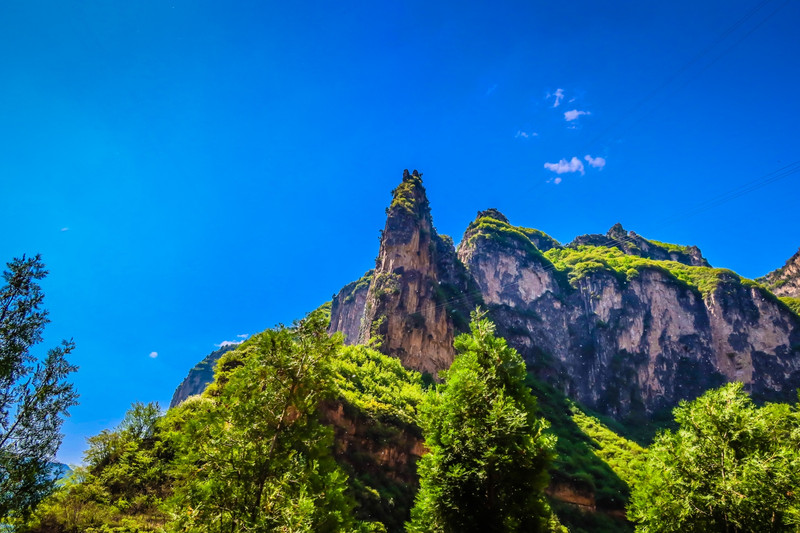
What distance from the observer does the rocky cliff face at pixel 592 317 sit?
2970 inches

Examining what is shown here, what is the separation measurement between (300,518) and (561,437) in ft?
187

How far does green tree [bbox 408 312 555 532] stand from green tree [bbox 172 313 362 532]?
12.3 feet

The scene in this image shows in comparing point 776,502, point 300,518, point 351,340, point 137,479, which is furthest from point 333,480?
point 351,340

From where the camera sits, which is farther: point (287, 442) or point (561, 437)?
point (561, 437)

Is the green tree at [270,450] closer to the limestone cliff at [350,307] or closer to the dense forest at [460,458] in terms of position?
the dense forest at [460,458]

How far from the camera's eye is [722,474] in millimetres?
12844

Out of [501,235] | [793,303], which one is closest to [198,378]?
[501,235]

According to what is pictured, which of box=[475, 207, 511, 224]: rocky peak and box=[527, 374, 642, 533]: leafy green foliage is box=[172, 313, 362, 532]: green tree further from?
box=[475, 207, 511, 224]: rocky peak

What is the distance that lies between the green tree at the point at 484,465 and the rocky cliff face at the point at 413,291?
182 ft

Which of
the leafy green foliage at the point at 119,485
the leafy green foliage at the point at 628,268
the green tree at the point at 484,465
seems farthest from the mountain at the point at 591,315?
the green tree at the point at 484,465

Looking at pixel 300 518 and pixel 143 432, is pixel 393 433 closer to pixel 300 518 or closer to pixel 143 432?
pixel 143 432

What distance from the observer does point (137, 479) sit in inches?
985

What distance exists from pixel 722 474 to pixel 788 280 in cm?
12651

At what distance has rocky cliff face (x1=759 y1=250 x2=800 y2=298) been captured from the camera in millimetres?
98562
